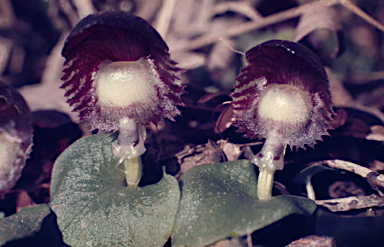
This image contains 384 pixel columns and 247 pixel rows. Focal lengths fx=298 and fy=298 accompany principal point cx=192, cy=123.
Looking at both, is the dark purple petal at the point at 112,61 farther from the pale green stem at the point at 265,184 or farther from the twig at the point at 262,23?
the twig at the point at 262,23

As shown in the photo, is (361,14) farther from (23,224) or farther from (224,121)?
(23,224)

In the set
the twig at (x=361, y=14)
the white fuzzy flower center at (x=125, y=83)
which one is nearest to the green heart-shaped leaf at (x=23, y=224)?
the white fuzzy flower center at (x=125, y=83)

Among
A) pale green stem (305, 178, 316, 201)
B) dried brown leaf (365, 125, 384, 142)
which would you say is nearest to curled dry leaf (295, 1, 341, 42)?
dried brown leaf (365, 125, 384, 142)

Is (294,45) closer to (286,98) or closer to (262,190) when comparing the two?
(286,98)

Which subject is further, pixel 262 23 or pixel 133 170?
pixel 262 23

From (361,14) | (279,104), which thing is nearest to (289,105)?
(279,104)

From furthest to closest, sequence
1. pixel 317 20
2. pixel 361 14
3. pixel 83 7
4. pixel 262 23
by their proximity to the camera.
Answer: pixel 83 7 → pixel 262 23 → pixel 361 14 → pixel 317 20

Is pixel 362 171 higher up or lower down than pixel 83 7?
lower down
